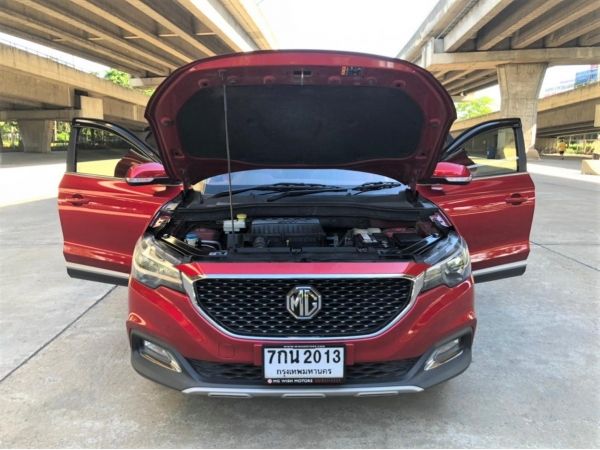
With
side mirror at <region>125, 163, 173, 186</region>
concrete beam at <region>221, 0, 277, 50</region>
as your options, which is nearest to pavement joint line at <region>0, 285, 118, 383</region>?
side mirror at <region>125, 163, 173, 186</region>

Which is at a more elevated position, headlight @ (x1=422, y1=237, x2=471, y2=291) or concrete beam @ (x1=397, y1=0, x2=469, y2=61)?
concrete beam @ (x1=397, y1=0, x2=469, y2=61)

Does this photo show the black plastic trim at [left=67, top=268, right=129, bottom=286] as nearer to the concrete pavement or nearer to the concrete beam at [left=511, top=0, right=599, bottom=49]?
the concrete pavement

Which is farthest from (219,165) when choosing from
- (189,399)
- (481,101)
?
(481,101)

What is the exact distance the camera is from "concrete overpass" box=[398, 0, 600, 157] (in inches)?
999

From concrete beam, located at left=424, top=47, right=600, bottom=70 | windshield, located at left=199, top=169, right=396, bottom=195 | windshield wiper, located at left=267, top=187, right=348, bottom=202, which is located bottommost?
windshield wiper, located at left=267, top=187, right=348, bottom=202

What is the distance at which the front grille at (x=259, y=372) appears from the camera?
7.61 ft

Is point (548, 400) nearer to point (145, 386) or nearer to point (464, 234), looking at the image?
point (464, 234)

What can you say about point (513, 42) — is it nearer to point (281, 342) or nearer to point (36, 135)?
point (281, 342)

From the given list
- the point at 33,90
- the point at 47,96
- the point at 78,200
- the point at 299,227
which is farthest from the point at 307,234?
the point at 47,96

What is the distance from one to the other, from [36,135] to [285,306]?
46.3 meters

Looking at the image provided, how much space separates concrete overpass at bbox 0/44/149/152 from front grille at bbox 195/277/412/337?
103 ft

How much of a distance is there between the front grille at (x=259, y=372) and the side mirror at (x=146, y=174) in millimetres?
1762

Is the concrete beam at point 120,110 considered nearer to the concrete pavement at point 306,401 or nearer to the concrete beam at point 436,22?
the concrete beam at point 436,22

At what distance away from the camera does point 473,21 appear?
86.3ft
